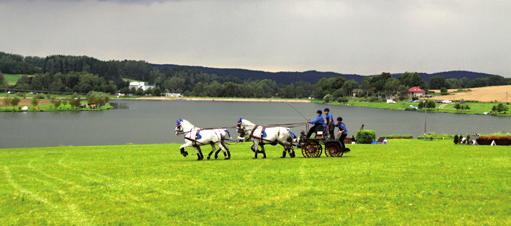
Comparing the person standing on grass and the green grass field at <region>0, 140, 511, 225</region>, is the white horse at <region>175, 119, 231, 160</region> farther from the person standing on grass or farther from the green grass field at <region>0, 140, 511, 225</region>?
the person standing on grass

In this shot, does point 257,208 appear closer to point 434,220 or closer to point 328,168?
point 434,220

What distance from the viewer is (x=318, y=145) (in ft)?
89.1

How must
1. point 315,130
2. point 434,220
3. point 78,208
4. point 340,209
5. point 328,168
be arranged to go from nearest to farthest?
point 434,220
point 340,209
point 78,208
point 328,168
point 315,130

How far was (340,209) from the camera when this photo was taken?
14211 millimetres

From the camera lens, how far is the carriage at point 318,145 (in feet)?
88.8

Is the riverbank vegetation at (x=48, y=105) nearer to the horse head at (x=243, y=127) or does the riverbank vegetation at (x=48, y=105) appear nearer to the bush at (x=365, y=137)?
the bush at (x=365, y=137)

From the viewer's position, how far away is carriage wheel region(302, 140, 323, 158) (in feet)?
89.0

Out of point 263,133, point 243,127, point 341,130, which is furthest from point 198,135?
point 341,130

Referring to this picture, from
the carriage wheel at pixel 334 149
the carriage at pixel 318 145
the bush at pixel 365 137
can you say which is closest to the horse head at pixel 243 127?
the carriage at pixel 318 145

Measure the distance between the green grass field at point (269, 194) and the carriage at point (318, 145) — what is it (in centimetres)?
324

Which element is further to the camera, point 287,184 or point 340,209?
point 287,184

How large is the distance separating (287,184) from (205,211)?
4.28 metres

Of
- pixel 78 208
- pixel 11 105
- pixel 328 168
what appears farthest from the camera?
A: pixel 11 105

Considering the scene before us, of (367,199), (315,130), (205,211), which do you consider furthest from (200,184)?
(315,130)
